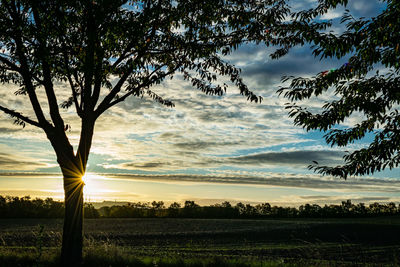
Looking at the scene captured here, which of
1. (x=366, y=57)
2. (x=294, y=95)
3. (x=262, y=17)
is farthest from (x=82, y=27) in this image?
(x=366, y=57)

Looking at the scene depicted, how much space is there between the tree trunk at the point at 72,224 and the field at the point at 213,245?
570 millimetres

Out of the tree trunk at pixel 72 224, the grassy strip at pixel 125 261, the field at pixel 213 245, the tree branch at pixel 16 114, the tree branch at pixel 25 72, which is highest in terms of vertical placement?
the tree branch at pixel 25 72

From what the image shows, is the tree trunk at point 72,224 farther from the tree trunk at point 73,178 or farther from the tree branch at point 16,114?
the tree branch at point 16,114

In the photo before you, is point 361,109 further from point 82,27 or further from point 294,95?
point 82,27

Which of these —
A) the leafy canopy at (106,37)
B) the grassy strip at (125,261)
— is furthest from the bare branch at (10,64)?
the grassy strip at (125,261)

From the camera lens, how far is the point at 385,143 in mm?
9516

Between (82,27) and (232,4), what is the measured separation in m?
4.85

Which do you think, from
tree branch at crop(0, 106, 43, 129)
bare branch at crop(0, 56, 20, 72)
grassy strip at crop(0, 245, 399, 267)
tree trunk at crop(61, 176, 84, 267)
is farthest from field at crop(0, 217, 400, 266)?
bare branch at crop(0, 56, 20, 72)

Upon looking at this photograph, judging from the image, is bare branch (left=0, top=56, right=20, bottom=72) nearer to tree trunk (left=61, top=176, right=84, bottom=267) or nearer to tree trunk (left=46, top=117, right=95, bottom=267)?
tree trunk (left=46, top=117, right=95, bottom=267)

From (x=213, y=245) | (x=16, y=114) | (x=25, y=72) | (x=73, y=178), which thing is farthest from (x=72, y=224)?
(x=213, y=245)

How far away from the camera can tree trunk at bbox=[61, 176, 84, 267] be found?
10.1 m

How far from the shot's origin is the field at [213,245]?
997 centimetres

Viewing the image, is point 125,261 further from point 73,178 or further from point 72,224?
point 73,178

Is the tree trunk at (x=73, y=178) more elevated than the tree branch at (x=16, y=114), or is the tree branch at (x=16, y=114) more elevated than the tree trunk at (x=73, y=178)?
the tree branch at (x=16, y=114)
